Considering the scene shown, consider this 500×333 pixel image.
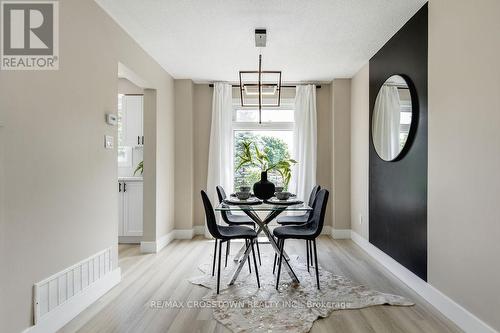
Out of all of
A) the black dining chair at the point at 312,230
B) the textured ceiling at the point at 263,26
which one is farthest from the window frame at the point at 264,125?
the black dining chair at the point at 312,230

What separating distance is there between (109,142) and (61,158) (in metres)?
0.73

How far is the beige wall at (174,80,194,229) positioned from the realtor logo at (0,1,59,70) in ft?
9.39

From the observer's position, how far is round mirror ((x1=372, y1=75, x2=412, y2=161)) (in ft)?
10.0

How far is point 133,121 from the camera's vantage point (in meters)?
4.83

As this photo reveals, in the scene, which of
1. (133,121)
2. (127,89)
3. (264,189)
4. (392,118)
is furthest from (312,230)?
(127,89)

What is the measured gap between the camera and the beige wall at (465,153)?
1.94m

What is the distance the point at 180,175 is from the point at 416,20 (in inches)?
150

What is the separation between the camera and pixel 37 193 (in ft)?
6.58

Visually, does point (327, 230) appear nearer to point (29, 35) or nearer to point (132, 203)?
point (132, 203)

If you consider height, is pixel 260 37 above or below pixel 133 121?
above

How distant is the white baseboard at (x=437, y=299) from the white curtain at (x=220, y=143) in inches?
102

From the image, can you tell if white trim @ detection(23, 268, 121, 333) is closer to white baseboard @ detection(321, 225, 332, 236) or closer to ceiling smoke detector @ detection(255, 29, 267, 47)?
ceiling smoke detector @ detection(255, 29, 267, 47)

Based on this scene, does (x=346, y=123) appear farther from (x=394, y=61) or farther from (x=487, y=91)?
(x=487, y=91)

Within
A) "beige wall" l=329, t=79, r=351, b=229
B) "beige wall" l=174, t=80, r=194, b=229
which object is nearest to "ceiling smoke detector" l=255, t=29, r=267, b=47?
"beige wall" l=174, t=80, r=194, b=229
